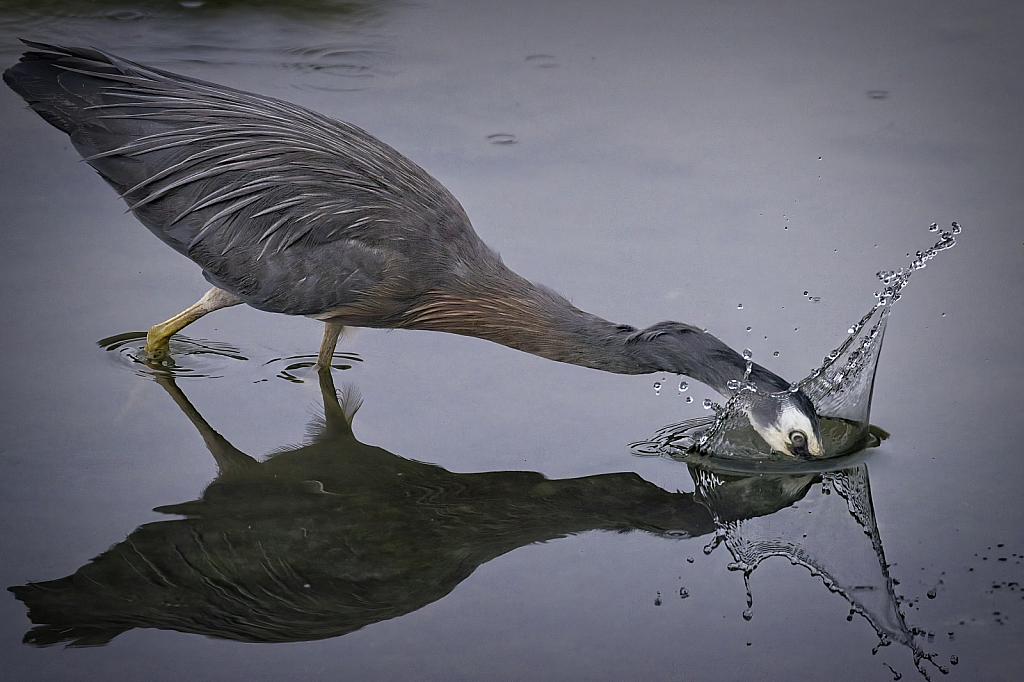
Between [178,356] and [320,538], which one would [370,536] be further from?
[178,356]

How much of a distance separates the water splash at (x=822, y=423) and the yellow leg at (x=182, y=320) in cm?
180

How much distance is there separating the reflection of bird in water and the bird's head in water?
40 cm

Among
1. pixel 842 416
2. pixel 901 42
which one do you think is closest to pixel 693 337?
pixel 842 416

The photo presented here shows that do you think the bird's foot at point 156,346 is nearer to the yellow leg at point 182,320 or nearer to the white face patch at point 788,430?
the yellow leg at point 182,320

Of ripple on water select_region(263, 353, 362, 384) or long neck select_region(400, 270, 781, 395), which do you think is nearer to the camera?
long neck select_region(400, 270, 781, 395)

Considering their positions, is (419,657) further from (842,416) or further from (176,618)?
(842,416)

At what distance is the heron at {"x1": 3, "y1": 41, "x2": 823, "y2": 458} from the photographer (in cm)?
439

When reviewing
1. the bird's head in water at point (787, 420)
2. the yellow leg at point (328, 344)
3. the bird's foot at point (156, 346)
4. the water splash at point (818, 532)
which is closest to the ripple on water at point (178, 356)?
the bird's foot at point (156, 346)

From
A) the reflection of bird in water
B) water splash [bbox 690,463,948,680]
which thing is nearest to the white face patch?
water splash [bbox 690,463,948,680]

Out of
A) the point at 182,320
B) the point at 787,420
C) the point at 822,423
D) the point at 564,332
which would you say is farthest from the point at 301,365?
the point at 822,423

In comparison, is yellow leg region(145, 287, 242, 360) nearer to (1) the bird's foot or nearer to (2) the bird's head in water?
(1) the bird's foot

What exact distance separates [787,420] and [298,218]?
6.61 feet

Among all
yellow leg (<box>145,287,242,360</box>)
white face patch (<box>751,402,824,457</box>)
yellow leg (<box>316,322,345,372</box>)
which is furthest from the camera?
yellow leg (<box>316,322,345,372</box>)

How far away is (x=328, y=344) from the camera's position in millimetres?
4844
